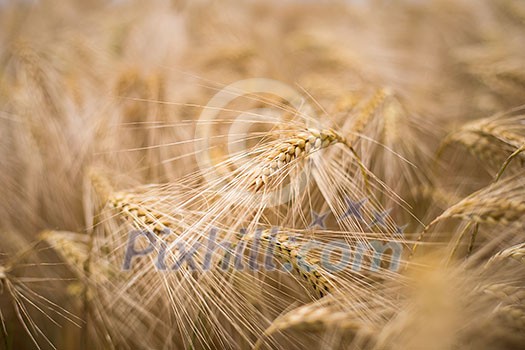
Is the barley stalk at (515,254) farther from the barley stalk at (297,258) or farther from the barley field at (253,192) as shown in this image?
the barley stalk at (297,258)

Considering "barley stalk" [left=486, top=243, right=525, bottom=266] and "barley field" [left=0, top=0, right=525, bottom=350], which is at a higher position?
"barley field" [left=0, top=0, right=525, bottom=350]

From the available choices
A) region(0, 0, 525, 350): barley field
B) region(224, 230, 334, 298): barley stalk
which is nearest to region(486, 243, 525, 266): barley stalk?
region(0, 0, 525, 350): barley field

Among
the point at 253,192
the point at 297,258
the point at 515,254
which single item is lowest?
the point at 515,254

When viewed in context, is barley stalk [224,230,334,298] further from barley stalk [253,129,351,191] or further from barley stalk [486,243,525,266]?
barley stalk [486,243,525,266]

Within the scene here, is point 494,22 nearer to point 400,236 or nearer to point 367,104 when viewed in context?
point 367,104

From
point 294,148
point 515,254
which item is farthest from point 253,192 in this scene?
point 515,254

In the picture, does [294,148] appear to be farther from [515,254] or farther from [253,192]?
[515,254]

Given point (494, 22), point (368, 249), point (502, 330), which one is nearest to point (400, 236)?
point (368, 249)

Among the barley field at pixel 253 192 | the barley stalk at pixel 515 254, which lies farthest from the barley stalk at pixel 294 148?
the barley stalk at pixel 515 254

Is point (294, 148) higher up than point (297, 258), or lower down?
higher up
